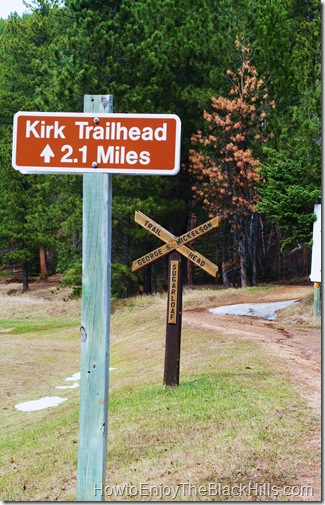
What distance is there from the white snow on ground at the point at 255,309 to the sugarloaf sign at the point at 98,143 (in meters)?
17.4

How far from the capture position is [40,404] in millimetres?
12727

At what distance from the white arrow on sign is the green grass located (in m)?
2.93

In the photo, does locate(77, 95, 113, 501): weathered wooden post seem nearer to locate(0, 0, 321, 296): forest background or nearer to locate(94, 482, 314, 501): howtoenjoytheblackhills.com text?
locate(94, 482, 314, 501): howtoenjoytheblackhills.com text

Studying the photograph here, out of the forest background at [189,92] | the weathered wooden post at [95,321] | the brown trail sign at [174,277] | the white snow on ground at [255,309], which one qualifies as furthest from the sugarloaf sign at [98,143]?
the forest background at [189,92]

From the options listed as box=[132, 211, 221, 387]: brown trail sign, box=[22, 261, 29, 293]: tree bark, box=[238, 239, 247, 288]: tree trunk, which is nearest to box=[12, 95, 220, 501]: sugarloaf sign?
box=[132, 211, 221, 387]: brown trail sign

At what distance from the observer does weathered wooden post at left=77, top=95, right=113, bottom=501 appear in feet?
13.3

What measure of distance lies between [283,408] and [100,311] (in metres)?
4.67

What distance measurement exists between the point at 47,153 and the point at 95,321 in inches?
40.0

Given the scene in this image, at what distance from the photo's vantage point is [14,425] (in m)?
11.2

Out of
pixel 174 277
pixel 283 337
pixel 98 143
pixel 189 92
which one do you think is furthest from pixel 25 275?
pixel 98 143

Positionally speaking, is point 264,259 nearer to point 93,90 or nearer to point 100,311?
point 93,90

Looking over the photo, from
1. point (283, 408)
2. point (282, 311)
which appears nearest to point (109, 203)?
point (283, 408)

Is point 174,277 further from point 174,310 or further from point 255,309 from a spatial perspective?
point 255,309

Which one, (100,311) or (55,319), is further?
(55,319)
